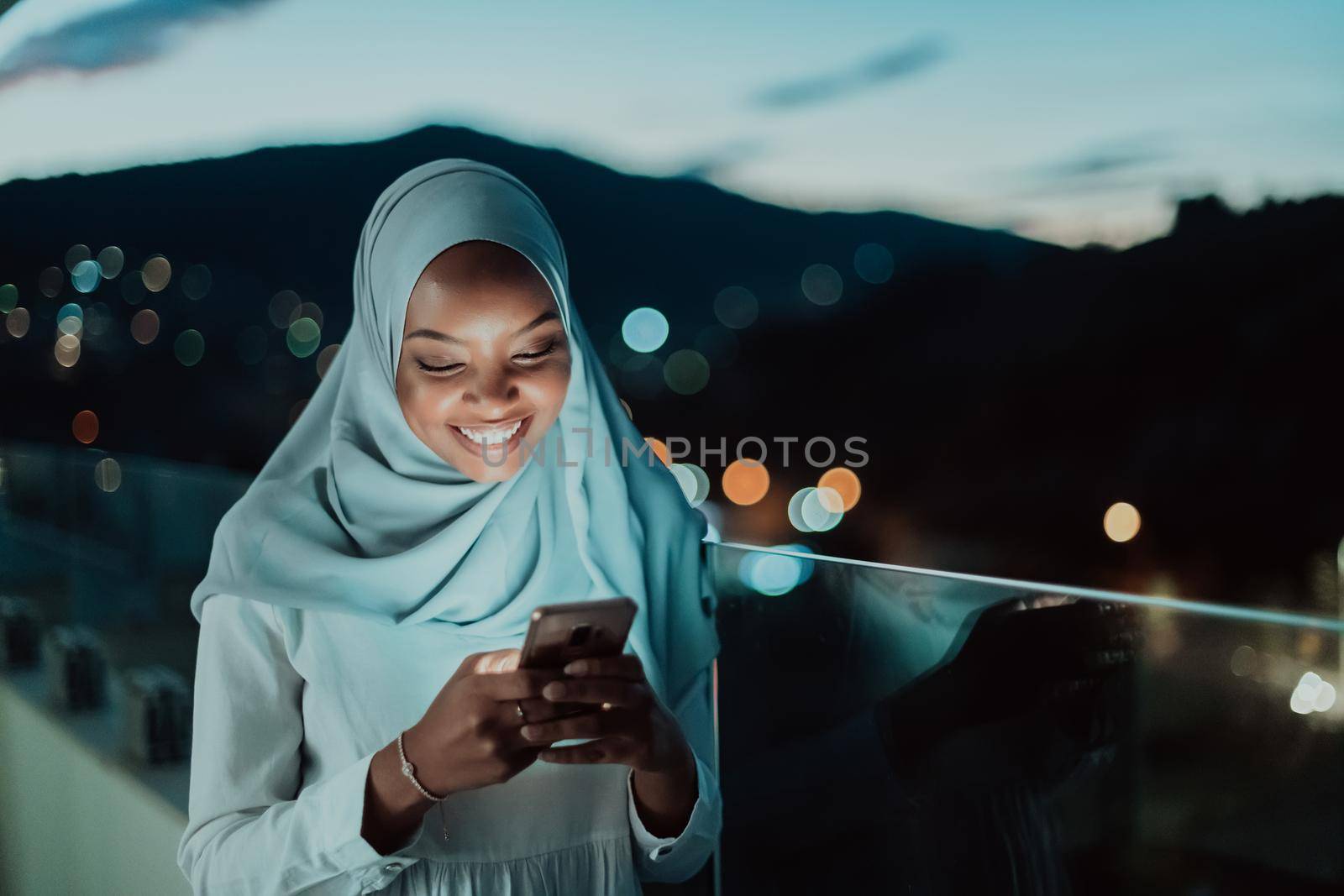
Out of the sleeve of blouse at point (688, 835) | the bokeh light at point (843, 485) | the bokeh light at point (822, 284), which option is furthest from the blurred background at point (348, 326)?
the bokeh light at point (843, 485)

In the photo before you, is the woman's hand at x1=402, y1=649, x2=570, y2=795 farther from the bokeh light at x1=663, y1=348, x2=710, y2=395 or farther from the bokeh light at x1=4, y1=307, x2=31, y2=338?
the bokeh light at x1=663, y1=348, x2=710, y2=395

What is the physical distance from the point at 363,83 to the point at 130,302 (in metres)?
0.59

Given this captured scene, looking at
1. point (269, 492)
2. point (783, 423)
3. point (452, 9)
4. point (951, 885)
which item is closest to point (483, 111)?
point (452, 9)

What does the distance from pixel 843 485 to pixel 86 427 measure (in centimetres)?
1005

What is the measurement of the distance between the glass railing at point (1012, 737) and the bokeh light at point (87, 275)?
1254 millimetres

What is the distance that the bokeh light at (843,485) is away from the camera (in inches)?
425

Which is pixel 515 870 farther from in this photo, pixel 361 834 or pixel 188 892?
pixel 188 892

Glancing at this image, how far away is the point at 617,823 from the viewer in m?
0.92

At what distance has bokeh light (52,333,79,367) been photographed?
5.45 ft

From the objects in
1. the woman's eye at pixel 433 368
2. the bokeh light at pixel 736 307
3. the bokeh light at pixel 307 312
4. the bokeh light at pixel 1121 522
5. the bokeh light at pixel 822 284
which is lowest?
the bokeh light at pixel 1121 522

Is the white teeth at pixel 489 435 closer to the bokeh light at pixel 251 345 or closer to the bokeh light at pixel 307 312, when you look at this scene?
the bokeh light at pixel 307 312

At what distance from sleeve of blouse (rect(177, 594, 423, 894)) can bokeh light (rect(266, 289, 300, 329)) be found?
1.23 m

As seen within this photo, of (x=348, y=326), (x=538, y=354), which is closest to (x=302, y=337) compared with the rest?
(x=348, y=326)

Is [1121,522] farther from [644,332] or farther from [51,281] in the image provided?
[51,281]
